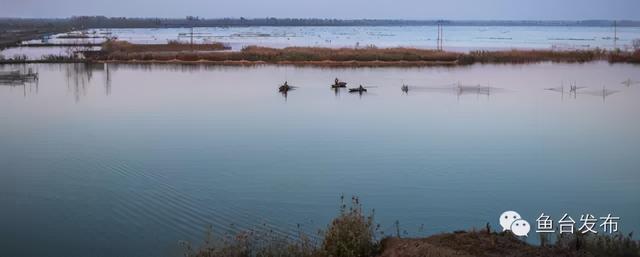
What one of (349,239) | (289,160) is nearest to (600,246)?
(349,239)

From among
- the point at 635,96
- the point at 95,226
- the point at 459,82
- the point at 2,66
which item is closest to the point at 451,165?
the point at 95,226

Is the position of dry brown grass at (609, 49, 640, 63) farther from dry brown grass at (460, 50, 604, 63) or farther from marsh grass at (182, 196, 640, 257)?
marsh grass at (182, 196, 640, 257)

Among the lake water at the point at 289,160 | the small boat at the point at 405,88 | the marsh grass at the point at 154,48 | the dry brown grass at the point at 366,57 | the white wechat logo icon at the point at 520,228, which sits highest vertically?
the marsh grass at the point at 154,48

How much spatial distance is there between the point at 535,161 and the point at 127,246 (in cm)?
658

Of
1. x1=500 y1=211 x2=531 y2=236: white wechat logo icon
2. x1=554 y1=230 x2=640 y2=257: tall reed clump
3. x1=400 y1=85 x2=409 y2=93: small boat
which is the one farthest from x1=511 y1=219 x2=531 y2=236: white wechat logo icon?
x1=400 y1=85 x2=409 y2=93: small boat

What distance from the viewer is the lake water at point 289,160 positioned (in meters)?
7.83

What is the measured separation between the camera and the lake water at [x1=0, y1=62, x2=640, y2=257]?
783 centimetres

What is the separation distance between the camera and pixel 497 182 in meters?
9.68

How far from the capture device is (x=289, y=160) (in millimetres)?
11016

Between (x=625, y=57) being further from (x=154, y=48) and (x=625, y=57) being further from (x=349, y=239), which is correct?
(x=349, y=239)

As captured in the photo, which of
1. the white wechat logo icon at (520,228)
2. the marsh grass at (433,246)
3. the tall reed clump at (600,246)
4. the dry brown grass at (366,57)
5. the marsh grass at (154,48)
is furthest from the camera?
the marsh grass at (154,48)

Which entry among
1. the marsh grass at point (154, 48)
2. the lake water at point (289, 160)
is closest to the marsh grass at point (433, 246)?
the lake water at point (289, 160)

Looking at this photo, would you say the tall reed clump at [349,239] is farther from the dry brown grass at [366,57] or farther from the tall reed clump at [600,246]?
the dry brown grass at [366,57]

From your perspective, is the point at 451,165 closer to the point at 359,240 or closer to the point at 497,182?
the point at 497,182
